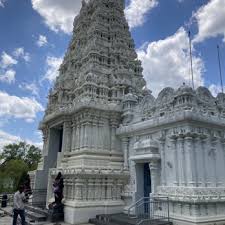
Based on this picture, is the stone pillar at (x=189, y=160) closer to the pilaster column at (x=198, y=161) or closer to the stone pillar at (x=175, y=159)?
the pilaster column at (x=198, y=161)

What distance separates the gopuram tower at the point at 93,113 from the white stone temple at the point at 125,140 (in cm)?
7

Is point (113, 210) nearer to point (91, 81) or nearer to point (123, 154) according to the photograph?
point (123, 154)

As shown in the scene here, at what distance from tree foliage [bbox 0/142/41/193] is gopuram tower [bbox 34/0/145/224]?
19208 millimetres

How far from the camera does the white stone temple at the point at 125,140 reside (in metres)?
11.9

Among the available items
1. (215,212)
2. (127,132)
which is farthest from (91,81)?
(215,212)

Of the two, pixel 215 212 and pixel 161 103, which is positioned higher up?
pixel 161 103

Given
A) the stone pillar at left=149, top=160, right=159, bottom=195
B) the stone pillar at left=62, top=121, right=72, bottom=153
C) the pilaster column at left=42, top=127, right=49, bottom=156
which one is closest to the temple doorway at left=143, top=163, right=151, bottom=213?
the stone pillar at left=149, top=160, right=159, bottom=195

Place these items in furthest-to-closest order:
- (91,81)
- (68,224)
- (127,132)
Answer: (91,81)
(127,132)
(68,224)

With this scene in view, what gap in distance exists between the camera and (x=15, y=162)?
39.0 m

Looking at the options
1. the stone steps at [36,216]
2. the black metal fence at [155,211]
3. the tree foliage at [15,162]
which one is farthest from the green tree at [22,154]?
the black metal fence at [155,211]

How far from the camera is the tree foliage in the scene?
38375 millimetres

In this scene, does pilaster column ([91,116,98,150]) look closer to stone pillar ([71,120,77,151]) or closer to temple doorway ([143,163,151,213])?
stone pillar ([71,120,77,151])

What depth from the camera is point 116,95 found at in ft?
60.8

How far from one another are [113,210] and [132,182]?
2.05m
